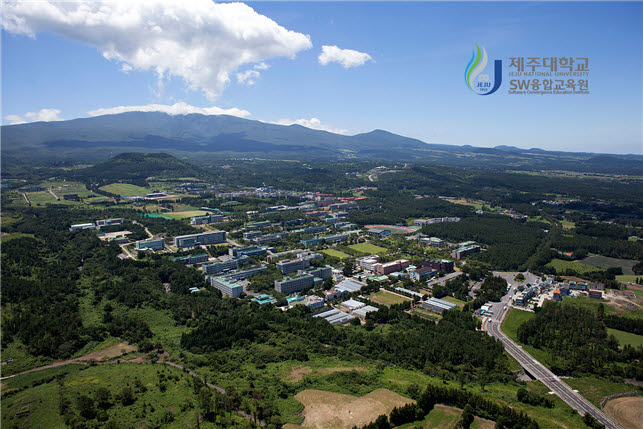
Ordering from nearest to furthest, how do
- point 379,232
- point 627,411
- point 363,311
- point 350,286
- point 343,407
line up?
point 343,407 → point 627,411 → point 363,311 → point 350,286 → point 379,232

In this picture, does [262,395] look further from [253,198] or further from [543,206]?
[543,206]

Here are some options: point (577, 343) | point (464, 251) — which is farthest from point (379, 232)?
point (577, 343)

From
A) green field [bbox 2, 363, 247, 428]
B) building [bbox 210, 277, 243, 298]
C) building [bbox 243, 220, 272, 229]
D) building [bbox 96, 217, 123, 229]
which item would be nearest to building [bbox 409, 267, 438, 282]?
building [bbox 210, 277, 243, 298]

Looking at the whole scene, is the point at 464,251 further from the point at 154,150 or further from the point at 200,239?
the point at 154,150

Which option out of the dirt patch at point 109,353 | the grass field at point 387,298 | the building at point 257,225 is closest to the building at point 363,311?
the grass field at point 387,298

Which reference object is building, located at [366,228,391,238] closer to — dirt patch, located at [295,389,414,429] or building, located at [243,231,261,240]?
building, located at [243,231,261,240]
